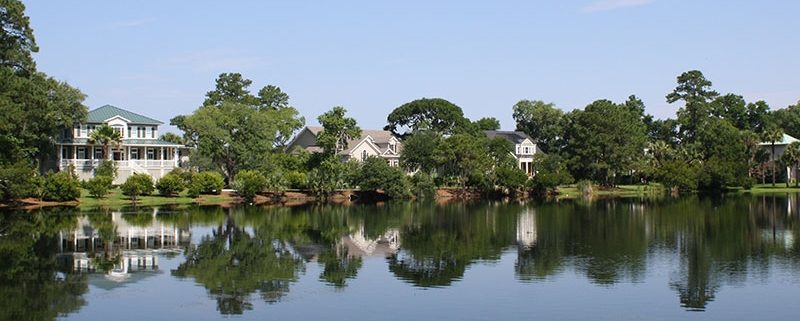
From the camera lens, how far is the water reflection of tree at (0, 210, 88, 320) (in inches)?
1053

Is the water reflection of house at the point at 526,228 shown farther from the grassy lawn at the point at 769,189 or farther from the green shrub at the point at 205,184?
the grassy lawn at the point at 769,189

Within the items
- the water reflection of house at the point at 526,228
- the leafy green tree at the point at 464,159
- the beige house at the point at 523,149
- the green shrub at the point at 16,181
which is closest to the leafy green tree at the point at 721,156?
the beige house at the point at 523,149

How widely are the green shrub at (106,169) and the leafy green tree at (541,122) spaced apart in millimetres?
61736

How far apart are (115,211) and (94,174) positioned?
2207cm

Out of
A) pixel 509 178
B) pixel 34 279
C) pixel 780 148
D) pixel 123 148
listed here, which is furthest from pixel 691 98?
pixel 34 279

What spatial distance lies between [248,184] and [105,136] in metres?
14.8

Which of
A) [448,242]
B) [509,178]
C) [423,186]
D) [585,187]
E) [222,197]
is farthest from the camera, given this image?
[585,187]

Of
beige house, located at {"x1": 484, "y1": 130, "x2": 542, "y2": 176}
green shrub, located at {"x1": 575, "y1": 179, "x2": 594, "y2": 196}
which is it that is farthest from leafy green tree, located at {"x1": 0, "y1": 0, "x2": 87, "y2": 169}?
beige house, located at {"x1": 484, "y1": 130, "x2": 542, "y2": 176}

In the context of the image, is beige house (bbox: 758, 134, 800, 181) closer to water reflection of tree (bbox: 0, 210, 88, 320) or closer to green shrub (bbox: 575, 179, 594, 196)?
green shrub (bbox: 575, 179, 594, 196)

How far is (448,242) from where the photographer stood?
153 feet

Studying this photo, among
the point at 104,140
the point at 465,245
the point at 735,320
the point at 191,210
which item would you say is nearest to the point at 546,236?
the point at 465,245

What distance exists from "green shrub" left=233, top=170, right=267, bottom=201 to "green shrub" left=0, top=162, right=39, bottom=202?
1850cm

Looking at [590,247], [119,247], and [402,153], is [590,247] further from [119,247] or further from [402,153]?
[402,153]

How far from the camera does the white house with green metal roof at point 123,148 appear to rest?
8944cm
